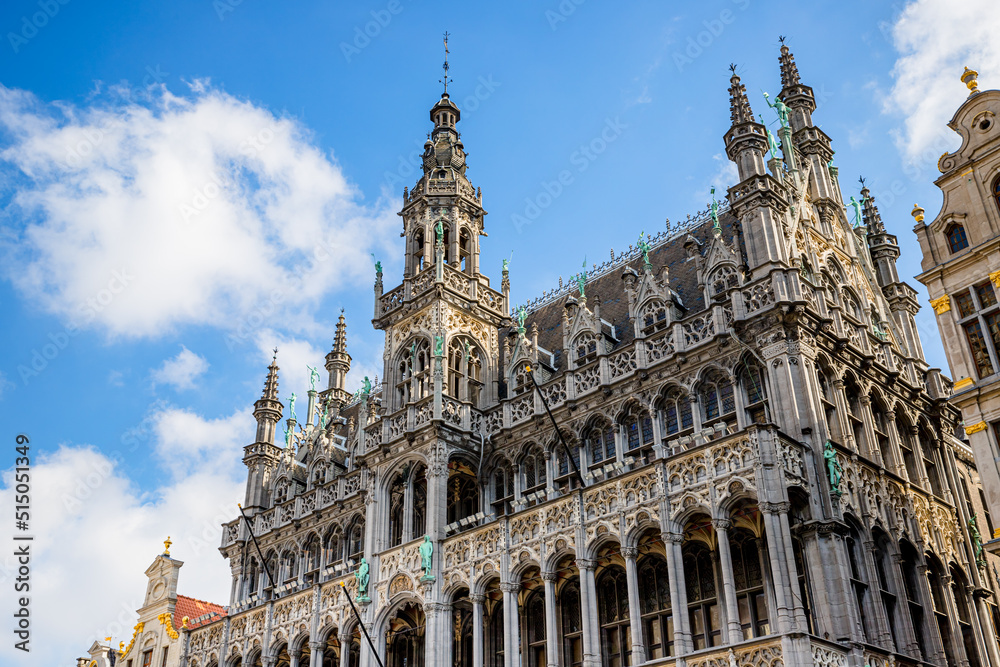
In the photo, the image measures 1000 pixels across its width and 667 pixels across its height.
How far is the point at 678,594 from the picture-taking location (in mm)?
27234

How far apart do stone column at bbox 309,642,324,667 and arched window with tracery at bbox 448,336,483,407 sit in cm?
1039

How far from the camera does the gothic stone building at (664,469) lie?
27.6 meters

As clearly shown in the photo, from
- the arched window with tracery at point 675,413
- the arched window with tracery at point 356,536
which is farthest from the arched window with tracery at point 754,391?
the arched window with tracery at point 356,536

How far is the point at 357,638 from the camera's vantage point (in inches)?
1419

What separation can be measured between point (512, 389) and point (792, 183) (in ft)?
42.0

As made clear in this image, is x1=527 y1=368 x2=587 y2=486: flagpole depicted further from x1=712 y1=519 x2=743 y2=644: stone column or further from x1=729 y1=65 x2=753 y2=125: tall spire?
x1=729 y1=65 x2=753 y2=125: tall spire

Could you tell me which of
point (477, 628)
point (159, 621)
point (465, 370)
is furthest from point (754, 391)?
point (159, 621)

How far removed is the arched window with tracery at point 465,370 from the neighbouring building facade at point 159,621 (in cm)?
1802

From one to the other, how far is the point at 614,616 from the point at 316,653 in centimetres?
1220

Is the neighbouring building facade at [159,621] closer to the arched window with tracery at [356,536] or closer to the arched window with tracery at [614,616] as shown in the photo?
the arched window with tracery at [356,536]

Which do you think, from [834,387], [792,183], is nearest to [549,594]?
[834,387]

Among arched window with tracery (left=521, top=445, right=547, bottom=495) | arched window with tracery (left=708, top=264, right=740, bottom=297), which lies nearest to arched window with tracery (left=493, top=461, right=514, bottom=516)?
arched window with tracery (left=521, top=445, right=547, bottom=495)


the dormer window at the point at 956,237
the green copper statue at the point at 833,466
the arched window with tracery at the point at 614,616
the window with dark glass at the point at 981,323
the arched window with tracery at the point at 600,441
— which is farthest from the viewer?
the arched window with tracery at the point at 600,441

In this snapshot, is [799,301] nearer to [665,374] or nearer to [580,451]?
[665,374]
